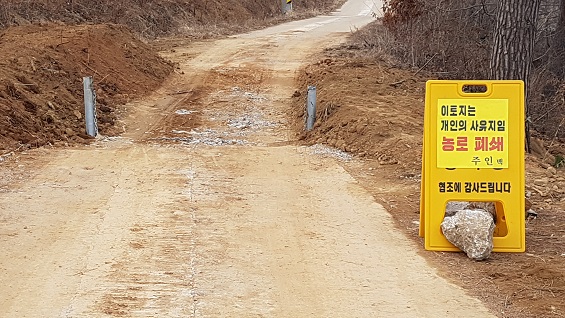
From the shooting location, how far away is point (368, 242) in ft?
24.2

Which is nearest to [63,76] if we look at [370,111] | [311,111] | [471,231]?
[311,111]

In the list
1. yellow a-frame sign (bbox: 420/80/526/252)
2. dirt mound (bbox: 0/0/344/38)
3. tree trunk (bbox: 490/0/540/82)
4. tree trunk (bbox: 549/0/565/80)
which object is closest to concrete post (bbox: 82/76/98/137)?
tree trunk (bbox: 490/0/540/82)

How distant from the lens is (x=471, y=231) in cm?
695

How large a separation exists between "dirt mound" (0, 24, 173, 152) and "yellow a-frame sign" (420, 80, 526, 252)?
22.2 feet

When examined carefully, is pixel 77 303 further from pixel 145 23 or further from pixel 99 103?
pixel 145 23

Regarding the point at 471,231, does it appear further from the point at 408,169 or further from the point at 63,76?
the point at 63,76

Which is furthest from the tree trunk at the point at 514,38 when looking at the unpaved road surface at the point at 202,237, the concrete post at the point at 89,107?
the concrete post at the point at 89,107

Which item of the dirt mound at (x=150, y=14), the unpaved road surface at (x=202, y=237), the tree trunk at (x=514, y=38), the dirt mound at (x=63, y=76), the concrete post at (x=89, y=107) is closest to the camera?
the unpaved road surface at (x=202, y=237)

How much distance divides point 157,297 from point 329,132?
7.34 m

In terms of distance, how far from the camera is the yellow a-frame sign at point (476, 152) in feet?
23.4

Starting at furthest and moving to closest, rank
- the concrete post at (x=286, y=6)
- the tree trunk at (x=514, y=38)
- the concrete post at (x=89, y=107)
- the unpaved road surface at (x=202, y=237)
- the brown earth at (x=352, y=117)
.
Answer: the concrete post at (x=286, y=6)
the concrete post at (x=89, y=107)
the tree trunk at (x=514, y=38)
the brown earth at (x=352, y=117)
the unpaved road surface at (x=202, y=237)

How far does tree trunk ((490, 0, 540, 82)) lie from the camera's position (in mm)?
11398

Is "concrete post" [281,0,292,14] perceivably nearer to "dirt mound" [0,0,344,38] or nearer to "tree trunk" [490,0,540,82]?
"dirt mound" [0,0,344,38]

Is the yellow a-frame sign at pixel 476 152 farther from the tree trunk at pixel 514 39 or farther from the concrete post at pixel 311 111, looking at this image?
the concrete post at pixel 311 111
